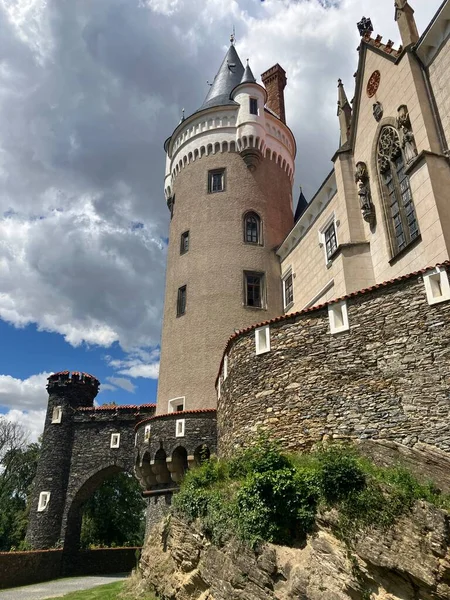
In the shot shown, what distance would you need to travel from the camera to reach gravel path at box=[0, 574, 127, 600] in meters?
19.6

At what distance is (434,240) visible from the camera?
13141 millimetres

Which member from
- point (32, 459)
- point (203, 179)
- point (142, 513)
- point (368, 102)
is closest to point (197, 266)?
point (203, 179)

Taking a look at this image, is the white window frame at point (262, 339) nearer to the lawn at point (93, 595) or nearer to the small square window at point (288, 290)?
the small square window at point (288, 290)

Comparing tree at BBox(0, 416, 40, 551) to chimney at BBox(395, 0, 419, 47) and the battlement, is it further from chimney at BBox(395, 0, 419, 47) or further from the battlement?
chimney at BBox(395, 0, 419, 47)

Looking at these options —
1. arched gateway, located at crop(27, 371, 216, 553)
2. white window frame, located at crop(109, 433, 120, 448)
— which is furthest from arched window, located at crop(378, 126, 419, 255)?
white window frame, located at crop(109, 433, 120, 448)

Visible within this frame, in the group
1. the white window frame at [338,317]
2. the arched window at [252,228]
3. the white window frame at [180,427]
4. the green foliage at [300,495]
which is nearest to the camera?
the green foliage at [300,495]

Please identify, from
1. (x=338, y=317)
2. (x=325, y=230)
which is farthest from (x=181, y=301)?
(x=338, y=317)

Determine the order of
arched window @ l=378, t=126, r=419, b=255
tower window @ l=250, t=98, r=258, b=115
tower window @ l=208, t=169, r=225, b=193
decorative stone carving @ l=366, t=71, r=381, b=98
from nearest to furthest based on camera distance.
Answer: arched window @ l=378, t=126, r=419, b=255, decorative stone carving @ l=366, t=71, r=381, b=98, tower window @ l=208, t=169, r=225, b=193, tower window @ l=250, t=98, r=258, b=115

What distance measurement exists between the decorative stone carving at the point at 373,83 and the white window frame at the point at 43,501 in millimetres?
27068

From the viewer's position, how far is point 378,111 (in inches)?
682

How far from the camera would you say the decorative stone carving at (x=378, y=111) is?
56.5ft

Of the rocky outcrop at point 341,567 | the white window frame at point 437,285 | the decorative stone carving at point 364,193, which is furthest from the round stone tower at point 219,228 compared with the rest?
the white window frame at point 437,285

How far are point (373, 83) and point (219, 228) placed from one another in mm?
9909

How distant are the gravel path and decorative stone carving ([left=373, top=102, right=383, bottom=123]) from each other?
22.3 meters
